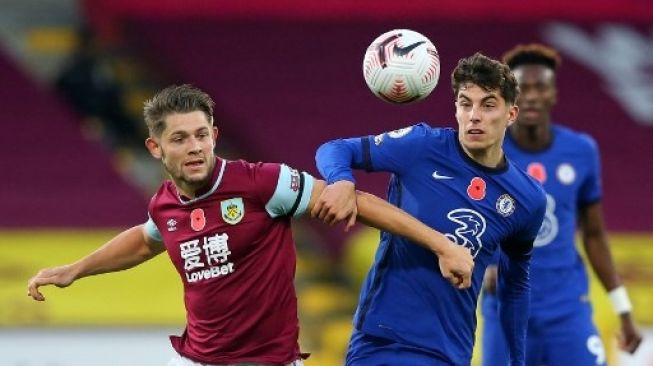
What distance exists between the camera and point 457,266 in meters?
5.19

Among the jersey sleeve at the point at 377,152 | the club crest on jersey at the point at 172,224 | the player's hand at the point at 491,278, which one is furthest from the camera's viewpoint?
the player's hand at the point at 491,278

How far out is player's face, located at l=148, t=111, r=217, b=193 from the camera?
18.2ft

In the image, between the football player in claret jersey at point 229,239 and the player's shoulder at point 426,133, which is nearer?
the football player in claret jersey at point 229,239

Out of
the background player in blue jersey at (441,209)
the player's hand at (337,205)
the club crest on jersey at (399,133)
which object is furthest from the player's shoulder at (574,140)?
the player's hand at (337,205)

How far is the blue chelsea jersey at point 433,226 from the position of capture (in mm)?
5641

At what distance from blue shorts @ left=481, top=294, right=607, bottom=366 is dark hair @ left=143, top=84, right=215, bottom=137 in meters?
2.20

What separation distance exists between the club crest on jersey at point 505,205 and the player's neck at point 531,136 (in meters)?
1.68

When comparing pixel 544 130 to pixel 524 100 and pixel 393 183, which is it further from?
pixel 393 183

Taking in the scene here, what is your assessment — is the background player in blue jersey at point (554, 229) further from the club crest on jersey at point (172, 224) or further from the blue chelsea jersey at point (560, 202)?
the club crest on jersey at point (172, 224)

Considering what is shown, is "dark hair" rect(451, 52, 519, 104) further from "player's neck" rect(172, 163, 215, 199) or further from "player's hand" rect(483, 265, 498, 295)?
"player's hand" rect(483, 265, 498, 295)

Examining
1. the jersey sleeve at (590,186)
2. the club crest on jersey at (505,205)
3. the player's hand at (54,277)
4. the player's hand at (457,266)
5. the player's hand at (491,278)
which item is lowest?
the player's hand at (457,266)

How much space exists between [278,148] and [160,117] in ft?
28.9

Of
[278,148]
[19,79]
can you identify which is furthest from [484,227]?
[19,79]

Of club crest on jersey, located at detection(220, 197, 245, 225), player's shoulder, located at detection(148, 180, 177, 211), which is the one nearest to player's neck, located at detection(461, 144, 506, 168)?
club crest on jersey, located at detection(220, 197, 245, 225)
